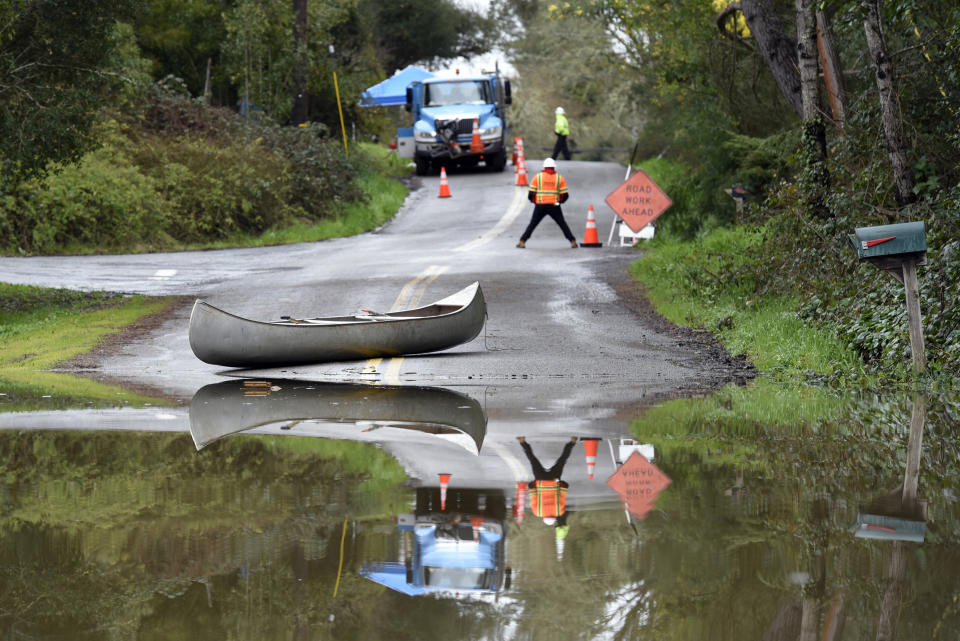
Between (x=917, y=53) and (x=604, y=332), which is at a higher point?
(x=917, y=53)

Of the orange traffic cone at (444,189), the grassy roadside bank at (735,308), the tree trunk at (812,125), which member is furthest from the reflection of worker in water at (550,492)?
the orange traffic cone at (444,189)

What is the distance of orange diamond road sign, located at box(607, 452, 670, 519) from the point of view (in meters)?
6.86

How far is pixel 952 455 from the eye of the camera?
27.7 feet

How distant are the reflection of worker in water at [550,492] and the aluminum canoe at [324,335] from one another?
17.6ft

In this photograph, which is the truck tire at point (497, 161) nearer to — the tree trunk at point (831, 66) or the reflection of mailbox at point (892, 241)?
the tree trunk at point (831, 66)

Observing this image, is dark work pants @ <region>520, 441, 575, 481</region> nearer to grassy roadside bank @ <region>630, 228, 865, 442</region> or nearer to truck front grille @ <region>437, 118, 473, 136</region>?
grassy roadside bank @ <region>630, 228, 865, 442</region>

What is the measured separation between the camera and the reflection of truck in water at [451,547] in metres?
5.43

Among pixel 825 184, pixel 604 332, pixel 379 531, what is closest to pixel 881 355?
pixel 604 332

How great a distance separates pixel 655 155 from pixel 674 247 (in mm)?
20104

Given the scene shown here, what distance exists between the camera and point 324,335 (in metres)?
13.6

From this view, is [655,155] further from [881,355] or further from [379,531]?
[379,531]

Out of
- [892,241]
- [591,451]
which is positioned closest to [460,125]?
[892,241]

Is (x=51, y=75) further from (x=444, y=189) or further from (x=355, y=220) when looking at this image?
(x=444, y=189)

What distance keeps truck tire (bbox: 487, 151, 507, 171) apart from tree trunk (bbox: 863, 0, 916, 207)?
26.4 meters
